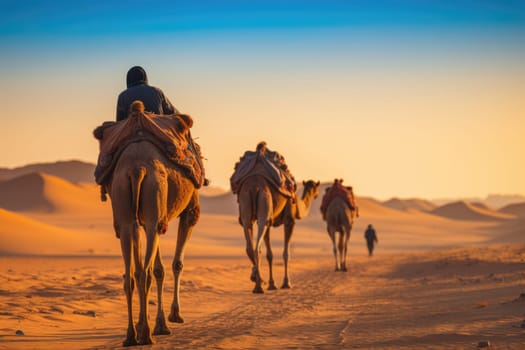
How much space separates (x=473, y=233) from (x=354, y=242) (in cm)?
2599

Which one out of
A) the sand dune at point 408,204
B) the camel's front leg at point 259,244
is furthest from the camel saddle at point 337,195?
the sand dune at point 408,204

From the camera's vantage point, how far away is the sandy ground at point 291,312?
912cm

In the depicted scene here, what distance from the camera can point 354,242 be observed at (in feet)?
220

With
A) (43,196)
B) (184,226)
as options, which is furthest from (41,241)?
(43,196)

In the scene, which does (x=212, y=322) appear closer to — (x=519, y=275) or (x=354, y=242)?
(x=519, y=275)

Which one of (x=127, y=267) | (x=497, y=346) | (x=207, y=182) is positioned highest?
(x=207, y=182)

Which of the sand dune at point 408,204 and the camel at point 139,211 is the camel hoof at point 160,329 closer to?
the camel at point 139,211

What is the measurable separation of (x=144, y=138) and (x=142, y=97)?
1.37 m

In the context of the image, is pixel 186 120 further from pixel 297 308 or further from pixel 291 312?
pixel 297 308

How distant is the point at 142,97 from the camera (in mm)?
10492

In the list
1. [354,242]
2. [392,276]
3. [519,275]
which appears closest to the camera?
[519,275]

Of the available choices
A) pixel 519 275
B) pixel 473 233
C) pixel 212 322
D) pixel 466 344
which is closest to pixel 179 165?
pixel 212 322

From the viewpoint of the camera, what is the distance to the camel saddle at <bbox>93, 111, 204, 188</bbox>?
9.24 metres

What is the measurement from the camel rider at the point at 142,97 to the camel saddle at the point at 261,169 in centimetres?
621
